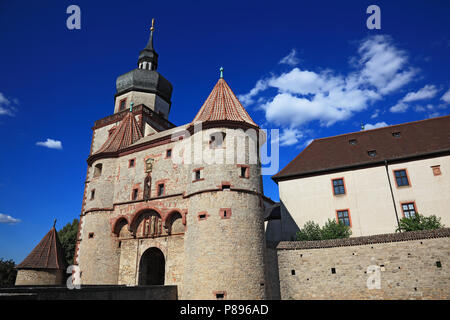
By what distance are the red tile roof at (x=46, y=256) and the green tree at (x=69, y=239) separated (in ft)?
54.4

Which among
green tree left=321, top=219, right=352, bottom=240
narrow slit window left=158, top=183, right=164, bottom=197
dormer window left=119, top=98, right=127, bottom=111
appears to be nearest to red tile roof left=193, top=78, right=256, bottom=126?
narrow slit window left=158, top=183, right=164, bottom=197

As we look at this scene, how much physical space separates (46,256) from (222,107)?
738 inches

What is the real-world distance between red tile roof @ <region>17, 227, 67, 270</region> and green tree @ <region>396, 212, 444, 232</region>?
2517 centimetres

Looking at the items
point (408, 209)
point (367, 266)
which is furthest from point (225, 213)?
point (408, 209)

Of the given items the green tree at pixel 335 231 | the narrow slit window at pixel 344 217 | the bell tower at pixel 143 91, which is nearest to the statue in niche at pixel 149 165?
the bell tower at pixel 143 91

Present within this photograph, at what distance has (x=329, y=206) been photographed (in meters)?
21.9

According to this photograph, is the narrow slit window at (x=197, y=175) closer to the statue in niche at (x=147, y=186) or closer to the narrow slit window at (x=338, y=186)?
the statue in niche at (x=147, y=186)

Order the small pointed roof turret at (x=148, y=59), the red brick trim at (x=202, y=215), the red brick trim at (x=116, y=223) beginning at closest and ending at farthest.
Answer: the red brick trim at (x=202, y=215) → the red brick trim at (x=116, y=223) → the small pointed roof turret at (x=148, y=59)

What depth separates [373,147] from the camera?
916 inches

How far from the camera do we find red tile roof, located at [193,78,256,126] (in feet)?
63.3

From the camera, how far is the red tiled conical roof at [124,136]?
2559cm

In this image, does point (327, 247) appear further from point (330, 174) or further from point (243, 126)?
point (243, 126)

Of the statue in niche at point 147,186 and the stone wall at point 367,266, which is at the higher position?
the statue in niche at point 147,186
